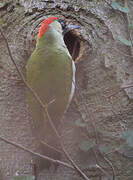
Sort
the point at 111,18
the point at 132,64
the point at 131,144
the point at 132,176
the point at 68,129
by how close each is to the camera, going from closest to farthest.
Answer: the point at 131,144
the point at 132,176
the point at 68,129
the point at 132,64
the point at 111,18

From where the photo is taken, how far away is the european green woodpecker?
1515 mm

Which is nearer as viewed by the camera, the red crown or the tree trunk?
the tree trunk

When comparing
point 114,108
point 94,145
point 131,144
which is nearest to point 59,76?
point 114,108

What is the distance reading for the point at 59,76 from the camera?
167 centimetres

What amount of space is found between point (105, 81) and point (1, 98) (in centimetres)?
64

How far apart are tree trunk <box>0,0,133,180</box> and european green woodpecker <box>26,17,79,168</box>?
0.05 metres

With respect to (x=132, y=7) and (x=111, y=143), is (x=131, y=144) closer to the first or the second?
(x=111, y=143)

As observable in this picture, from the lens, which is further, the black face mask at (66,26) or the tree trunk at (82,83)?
the black face mask at (66,26)

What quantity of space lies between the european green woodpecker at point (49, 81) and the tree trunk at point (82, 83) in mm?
53

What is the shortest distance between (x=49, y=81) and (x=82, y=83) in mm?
207

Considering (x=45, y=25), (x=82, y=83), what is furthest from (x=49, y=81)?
(x=45, y=25)

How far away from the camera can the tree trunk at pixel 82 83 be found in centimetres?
143

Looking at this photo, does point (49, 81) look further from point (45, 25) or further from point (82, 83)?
point (45, 25)

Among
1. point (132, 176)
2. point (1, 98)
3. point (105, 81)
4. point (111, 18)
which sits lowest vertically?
point (132, 176)
